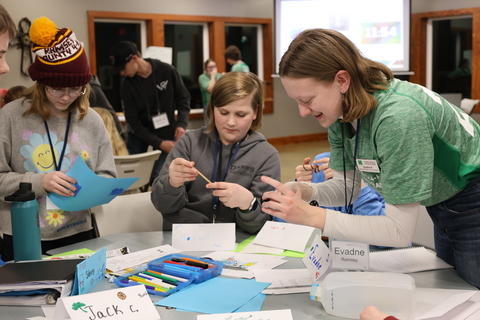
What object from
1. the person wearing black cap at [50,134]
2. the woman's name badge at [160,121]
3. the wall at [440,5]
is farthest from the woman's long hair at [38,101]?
the wall at [440,5]

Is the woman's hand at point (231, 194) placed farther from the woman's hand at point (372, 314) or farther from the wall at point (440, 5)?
the wall at point (440, 5)

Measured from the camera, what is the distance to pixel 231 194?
69.7 inches

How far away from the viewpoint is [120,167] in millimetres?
3566

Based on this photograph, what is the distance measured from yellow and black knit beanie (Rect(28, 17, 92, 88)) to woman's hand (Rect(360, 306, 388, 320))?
141cm

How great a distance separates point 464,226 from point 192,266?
2.65 feet

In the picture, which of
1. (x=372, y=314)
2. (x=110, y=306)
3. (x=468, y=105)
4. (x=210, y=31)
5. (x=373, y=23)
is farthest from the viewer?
(x=210, y=31)

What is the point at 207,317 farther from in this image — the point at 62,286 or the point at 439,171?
the point at 439,171

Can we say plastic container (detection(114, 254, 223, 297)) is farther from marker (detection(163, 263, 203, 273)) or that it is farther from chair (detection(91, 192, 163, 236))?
chair (detection(91, 192, 163, 236))

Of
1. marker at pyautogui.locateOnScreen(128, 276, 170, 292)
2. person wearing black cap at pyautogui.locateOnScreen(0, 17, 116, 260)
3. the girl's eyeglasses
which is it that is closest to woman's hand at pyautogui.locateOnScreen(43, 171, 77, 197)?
person wearing black cap at pyautogui.locateOnScreen(0, 17, 116, 260)

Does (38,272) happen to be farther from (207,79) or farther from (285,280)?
(207,79)

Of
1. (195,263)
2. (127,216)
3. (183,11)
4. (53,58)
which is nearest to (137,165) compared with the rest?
(127,216)

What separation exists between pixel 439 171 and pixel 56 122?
149cm

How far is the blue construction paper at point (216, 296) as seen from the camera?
1261mm

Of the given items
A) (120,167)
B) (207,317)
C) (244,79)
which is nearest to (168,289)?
(207,317)
